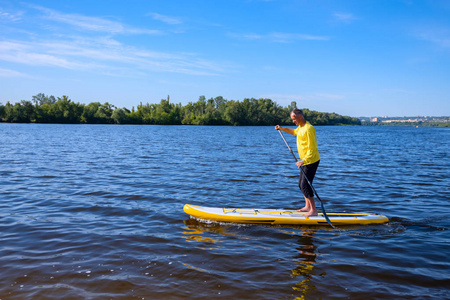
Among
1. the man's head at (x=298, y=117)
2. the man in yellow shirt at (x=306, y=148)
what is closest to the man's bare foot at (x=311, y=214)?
the man in yellow shirt at (x=306, y=148)

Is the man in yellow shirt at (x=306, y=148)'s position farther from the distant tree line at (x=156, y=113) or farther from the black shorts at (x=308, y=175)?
the distant tree line at (x=156, y=113)

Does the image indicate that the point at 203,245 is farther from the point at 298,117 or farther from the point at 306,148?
the point at 298,117

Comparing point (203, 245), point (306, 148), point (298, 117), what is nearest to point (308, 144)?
point (306, 148)

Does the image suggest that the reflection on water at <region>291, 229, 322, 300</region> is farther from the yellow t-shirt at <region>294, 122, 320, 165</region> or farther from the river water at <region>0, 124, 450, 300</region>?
the yellow t-shirt at <region>294, 122, 320, 165</region>

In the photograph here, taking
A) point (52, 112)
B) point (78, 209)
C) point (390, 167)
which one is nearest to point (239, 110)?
point (52, 112)

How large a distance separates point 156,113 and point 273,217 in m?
124

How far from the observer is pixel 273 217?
26.9 ft

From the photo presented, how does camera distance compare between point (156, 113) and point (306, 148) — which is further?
point (156, 113)

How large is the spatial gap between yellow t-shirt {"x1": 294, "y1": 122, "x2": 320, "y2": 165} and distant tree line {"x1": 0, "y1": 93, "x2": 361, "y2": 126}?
110 meters

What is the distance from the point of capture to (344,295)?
16.0ft

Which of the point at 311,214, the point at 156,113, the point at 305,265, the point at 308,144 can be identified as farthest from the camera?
the point at 156,113

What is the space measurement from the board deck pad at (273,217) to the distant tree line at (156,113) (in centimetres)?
10863

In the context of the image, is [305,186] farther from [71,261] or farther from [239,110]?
[239,110]

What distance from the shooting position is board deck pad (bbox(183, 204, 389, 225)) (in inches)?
322
